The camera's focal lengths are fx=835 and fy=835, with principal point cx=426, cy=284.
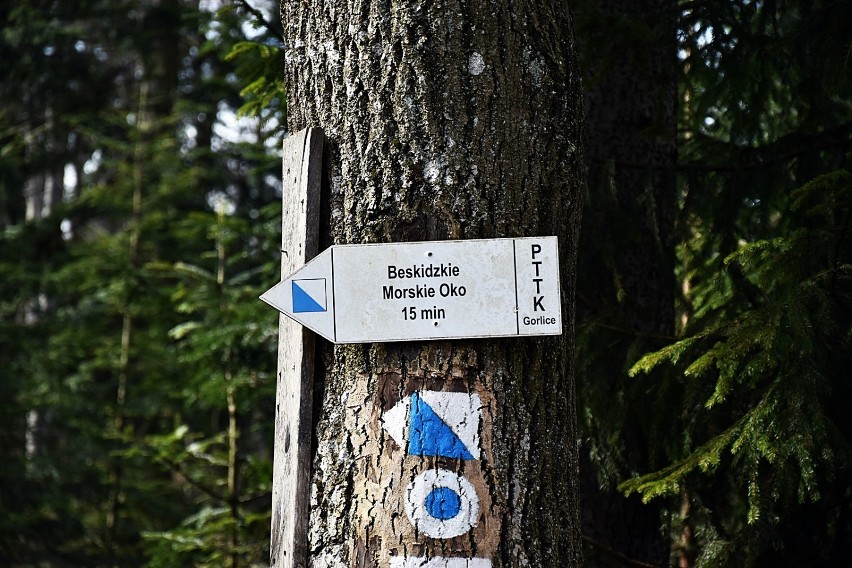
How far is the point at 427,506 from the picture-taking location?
5.73ft

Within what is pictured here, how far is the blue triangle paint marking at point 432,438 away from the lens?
1.76 m

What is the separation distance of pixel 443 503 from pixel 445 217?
2.01 ft

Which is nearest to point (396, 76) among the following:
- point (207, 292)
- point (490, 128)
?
point (490, 128)

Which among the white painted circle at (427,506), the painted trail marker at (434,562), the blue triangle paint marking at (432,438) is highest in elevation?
the blue triangle paint marking at (432,438)

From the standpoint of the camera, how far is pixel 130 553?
24.5 ft

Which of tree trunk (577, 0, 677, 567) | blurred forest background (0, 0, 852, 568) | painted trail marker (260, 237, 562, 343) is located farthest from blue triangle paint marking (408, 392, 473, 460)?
tree trunk (577, 0, 677, 567)

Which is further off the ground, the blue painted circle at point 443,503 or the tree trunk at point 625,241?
the tree trunk at point 625,241

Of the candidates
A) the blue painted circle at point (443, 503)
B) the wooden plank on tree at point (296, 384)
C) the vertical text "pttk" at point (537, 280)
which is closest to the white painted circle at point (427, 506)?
the blue painted circle at point (443, 503)

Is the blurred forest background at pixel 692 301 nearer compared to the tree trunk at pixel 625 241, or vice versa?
the blurred forest background at pixel 692 301

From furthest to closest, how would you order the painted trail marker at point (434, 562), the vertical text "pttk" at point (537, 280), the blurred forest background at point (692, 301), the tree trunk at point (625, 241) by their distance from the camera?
the tree trunk at point (625, 241) < the blurred forest background at point (692, 301) < the vertical text "pttk" at point (537, 280) < the painted trail marker at point (434, 562)

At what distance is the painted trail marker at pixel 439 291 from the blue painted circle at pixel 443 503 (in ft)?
1.07

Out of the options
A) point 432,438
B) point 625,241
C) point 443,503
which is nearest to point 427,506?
point 443,503

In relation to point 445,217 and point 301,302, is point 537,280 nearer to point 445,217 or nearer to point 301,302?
point 445,217

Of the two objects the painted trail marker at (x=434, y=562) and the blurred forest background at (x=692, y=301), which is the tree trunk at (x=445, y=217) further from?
the blurred forest background at (x=692, y=301)
